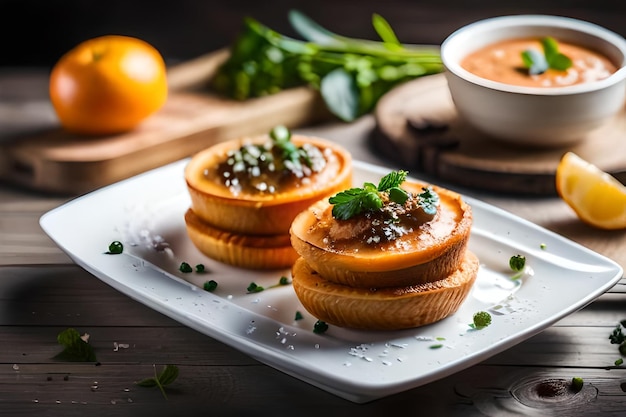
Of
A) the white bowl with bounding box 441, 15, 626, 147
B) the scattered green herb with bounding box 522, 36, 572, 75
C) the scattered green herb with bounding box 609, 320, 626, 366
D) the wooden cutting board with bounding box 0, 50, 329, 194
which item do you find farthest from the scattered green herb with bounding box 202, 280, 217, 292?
the scattered green herb with bounding box 522, 36, 572, 75

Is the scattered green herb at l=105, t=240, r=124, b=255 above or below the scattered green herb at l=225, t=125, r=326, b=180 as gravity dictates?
below

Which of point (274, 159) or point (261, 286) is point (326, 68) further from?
point (261, 286)

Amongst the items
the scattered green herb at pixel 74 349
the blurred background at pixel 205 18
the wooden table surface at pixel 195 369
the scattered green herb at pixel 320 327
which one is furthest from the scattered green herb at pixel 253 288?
the blurred background at pixel 205 18

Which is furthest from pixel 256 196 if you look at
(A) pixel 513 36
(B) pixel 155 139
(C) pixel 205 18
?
(C) pixel 205 18

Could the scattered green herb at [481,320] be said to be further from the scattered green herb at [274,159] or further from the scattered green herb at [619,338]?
the scattered green herb at [274,159]

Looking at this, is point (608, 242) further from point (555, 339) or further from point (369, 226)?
point (369, 226)

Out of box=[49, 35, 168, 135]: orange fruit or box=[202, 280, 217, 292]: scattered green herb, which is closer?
box=[202, 280, 217, 292]: scattered green herb

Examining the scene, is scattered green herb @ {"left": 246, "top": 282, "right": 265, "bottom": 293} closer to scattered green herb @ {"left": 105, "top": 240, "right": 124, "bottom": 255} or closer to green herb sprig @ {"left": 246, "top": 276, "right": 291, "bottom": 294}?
green herb sprig @ {"left": 246, "top": 276, "right": 291, "bottom": 294}
